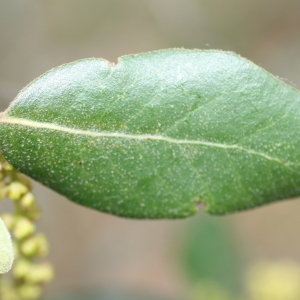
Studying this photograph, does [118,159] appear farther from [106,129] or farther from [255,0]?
[255,0]

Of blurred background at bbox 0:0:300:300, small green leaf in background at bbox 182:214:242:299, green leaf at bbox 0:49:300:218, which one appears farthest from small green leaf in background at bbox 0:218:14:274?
blurred background at bbox 0:0:300:300

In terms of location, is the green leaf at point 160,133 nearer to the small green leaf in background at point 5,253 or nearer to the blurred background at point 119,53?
the small green leaf in background at point 5,253

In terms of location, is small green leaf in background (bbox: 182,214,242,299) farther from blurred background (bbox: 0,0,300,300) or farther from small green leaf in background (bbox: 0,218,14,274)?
small green leaf in background (bbox: 0,218,14,274)

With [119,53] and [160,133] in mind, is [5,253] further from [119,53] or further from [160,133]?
[119,53]

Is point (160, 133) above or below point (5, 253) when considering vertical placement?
above

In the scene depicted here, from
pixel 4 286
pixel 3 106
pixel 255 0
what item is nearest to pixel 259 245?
pixel 255 0

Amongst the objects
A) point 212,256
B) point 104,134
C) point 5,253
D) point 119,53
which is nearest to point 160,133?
point 104,134
